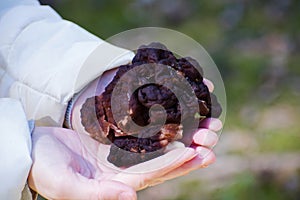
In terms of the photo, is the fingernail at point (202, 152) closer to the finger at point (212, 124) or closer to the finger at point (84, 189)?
the finger at point (212, 124)

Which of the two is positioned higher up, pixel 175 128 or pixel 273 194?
pixel 273 194

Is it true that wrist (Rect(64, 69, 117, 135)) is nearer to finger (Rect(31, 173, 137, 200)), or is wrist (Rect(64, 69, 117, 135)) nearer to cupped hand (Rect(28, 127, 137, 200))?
cupped hand (Rect(28, 127, 137, 200))

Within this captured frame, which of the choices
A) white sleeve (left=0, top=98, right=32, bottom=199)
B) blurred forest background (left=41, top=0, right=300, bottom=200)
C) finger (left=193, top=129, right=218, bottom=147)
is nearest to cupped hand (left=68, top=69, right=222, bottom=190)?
finger (left=193, top=129, right=218, bottom=147)

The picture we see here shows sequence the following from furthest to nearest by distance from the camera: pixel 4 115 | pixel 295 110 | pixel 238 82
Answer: pixel 238 82 → pixel 295 110 → pixel 4 115

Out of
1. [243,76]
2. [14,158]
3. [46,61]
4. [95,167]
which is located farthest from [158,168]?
[243,76]

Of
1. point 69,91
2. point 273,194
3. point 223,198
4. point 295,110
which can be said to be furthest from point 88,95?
point 295,110

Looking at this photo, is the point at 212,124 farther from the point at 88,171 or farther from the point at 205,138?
the point at 88,171

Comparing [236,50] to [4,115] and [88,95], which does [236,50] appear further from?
[4,115]
